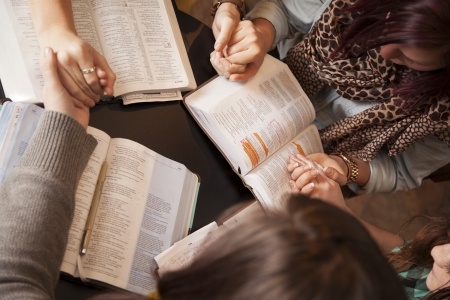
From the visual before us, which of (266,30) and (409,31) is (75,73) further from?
(409,31)

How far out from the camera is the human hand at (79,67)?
841mm

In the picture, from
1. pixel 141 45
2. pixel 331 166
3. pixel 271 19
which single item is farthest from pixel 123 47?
pixel 331 166

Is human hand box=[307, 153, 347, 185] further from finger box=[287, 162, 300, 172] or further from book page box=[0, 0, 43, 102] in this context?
book page box=[0, 0, 43, 102]

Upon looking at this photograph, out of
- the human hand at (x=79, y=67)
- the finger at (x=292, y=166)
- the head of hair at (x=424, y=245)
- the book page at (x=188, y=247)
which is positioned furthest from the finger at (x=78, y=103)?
the head of hair at (x=424, y=245)

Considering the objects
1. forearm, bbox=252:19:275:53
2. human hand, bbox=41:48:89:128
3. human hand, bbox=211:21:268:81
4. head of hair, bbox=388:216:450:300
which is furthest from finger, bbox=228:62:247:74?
head of hair, bbox=388:216:450:300

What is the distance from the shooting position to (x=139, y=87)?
0.94 meters

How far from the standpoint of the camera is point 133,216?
32.9 inches

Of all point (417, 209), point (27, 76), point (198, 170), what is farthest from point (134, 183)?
point (417, 209)

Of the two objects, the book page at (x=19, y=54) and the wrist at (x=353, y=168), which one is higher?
the book page at (x=19, y=54)

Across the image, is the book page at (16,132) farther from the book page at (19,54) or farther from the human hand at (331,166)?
the human hand at (331,166)

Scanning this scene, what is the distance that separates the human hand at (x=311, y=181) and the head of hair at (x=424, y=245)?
0.15m

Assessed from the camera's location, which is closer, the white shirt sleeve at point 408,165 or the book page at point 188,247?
the book page at point 188,247

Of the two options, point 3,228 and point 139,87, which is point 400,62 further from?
point 3,228

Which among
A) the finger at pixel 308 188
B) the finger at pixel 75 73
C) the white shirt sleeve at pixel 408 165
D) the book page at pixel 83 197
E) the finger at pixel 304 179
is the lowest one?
the white shirt sleeve at pixel 408 165
